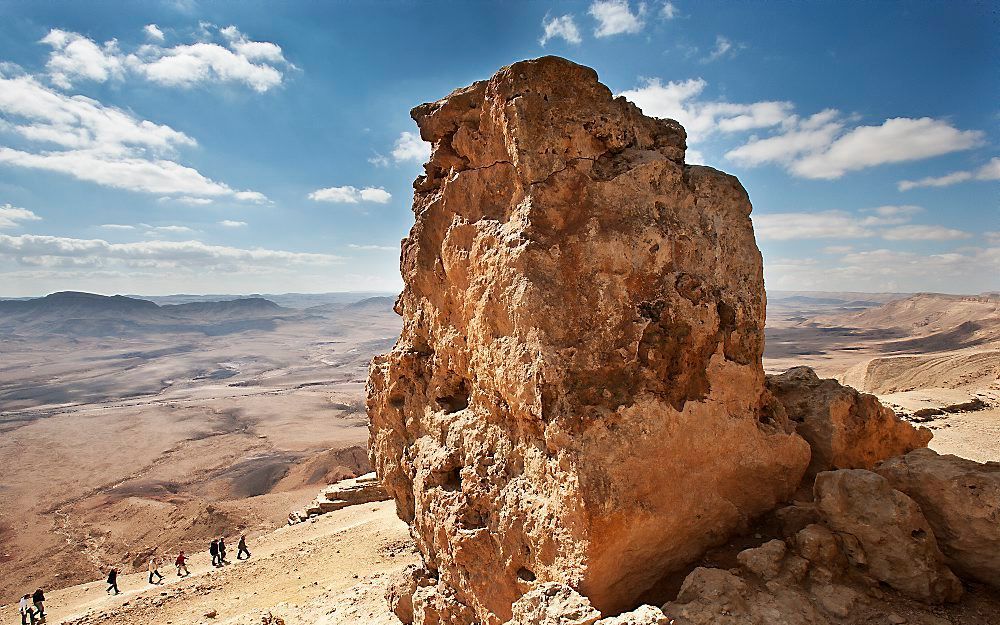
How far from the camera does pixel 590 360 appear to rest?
4.02m

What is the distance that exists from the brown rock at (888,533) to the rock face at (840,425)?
1129 mm

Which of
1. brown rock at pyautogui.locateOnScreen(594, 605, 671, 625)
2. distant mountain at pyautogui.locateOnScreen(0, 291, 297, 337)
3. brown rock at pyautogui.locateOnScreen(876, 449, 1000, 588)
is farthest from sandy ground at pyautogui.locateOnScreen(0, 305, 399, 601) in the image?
distant mountain at pyautogui.locateOnScreen(0, 291, 297, 337)

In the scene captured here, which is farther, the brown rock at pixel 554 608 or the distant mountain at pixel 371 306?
the distant mountain at pixel 371 306

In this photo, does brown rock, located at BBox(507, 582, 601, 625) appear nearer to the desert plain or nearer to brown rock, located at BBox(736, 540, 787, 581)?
brown rock, located at BBox(736, 540, 787, 581)

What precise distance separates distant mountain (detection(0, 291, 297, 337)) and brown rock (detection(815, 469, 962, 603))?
124566 millimetres

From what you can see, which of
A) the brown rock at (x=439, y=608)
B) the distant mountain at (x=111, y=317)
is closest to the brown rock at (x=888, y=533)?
the brown rock at (x=439, y=608)

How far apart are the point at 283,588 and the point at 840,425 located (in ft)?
30.2

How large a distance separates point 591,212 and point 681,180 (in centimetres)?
105

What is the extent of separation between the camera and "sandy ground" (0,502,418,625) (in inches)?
291

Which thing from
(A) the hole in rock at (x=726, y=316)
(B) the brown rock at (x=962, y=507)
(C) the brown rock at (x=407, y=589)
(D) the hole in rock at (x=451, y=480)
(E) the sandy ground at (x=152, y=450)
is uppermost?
(A) the hole in rock at (x=726, y=316)

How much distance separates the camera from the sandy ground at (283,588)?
740cm

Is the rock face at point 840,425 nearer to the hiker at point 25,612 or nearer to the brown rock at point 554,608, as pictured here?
the brown rock at point 554,608

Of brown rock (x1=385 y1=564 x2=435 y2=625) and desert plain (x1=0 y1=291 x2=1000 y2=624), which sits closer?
brown rock (x1=385 y1=564 x2=435 y2=625)

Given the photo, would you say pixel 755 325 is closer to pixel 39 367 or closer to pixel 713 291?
pixel 713 291
